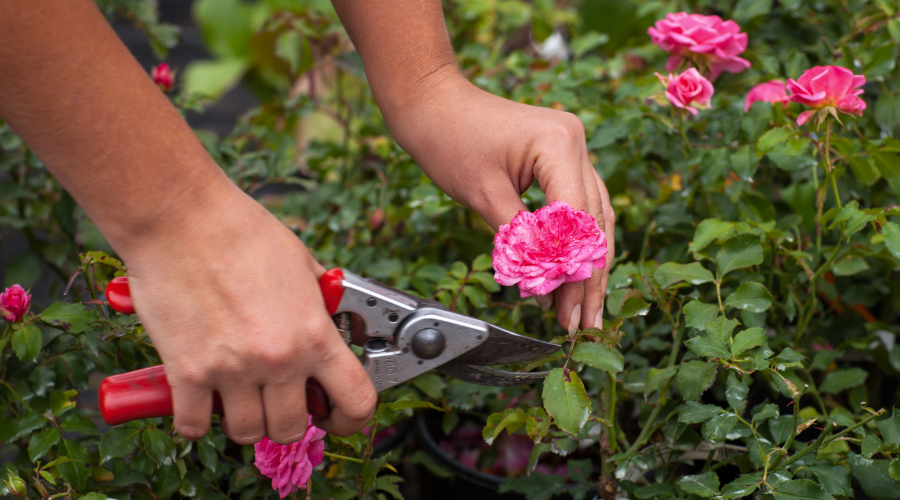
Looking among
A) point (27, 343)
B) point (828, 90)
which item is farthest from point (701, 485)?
point (27, 343)

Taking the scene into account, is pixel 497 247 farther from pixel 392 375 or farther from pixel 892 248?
pixel 892 248

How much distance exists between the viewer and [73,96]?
0.62 metres

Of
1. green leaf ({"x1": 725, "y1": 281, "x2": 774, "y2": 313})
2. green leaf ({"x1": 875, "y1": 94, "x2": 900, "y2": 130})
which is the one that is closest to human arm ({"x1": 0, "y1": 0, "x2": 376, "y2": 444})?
green leaf ({"x1": 725, "y1": 281, "x2": 774, "y2": 313})

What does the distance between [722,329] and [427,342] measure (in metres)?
0.39

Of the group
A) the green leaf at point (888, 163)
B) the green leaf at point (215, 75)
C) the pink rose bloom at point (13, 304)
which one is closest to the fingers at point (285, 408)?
the pink rose bloom at point (13, 304)

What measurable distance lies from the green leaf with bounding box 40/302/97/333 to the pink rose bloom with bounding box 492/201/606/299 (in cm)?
60

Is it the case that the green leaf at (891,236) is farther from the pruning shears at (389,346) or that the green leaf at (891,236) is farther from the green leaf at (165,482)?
the green leaf at (165,482)

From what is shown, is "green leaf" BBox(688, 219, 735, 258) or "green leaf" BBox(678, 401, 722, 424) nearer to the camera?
"green leaf" BBox(678, 401, 722, 424)

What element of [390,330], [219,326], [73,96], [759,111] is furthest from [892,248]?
[73,96]

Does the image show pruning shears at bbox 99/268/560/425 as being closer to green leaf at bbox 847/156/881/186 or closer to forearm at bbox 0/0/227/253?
forearm at bbox 0/0/227/253

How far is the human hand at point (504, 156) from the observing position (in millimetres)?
871

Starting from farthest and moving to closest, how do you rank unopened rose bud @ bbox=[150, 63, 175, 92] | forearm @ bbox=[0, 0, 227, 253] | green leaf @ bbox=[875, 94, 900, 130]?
unopened rose bud @ bbox=[150, 63, 175, 92], green leaf @ bbox=[875, 94, 900, 130], forearm @ bbox=[0, 0, 227, 253]

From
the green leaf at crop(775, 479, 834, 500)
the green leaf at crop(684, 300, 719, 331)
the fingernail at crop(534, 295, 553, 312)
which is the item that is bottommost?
the green leaf at crop(775, 479, 834, 500)

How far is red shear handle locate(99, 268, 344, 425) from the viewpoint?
0.76m
